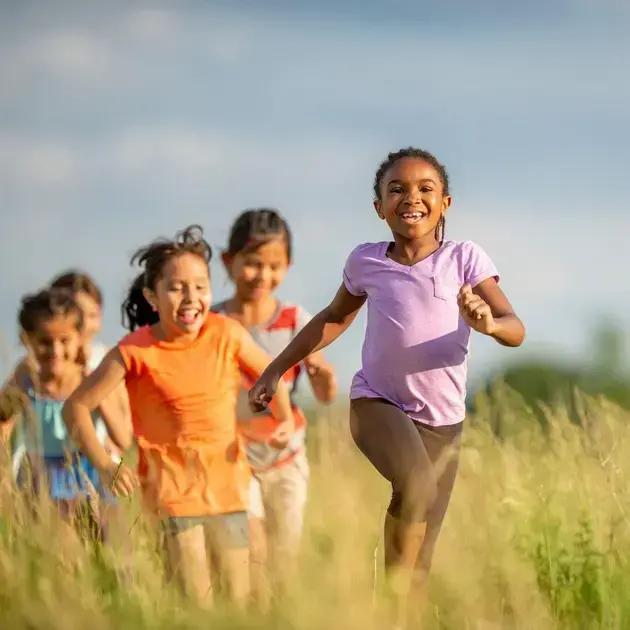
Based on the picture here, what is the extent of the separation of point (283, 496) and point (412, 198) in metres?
2.19

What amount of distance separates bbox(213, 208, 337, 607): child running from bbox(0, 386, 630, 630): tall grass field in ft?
2.56

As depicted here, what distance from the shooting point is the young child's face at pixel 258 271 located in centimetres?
765

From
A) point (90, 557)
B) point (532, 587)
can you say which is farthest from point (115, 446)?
point (532, 587)

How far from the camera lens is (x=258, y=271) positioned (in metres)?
7.66

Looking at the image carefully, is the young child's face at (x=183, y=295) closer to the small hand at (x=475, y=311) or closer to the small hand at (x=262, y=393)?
the small hand at (x=262, y=393)

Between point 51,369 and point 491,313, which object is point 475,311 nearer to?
point 491,313

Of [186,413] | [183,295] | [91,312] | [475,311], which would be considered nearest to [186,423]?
[186,413]

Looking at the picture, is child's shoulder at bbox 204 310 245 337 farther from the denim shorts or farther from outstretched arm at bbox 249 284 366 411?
the denim shorts

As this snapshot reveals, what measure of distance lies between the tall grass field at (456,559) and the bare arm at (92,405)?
0.24m

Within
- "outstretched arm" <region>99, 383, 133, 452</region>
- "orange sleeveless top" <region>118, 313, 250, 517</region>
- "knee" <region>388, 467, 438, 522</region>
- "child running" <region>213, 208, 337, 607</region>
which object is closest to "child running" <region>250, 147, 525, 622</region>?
"knee" <region>388, 467, 438, 522</region>

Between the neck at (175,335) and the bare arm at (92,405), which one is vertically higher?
the neck at (175,335)

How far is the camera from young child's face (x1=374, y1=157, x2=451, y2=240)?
5777 millimetres

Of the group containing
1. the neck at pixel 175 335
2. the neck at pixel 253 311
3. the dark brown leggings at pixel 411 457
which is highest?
the neck at pixel 253 311

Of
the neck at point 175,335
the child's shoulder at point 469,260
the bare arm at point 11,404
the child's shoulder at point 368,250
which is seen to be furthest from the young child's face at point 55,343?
the child's shoulder at point 469,260
